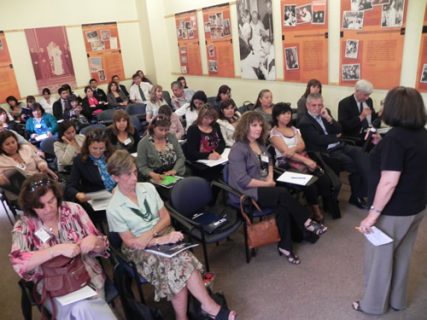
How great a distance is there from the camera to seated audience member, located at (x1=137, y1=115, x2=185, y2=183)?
3527 millimetres

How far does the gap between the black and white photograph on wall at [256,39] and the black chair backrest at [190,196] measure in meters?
3.46

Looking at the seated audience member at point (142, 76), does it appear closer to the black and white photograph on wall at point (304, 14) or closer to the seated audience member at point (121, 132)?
the black and white photograph on wall at point (304, 14)

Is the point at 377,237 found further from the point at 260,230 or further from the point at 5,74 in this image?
the point at 5,74

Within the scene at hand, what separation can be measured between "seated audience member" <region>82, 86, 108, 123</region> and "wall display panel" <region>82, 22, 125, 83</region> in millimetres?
880

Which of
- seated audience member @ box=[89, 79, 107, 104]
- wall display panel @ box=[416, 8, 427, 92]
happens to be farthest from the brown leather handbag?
seated audience member @ box=[89, 79, 107, 104]

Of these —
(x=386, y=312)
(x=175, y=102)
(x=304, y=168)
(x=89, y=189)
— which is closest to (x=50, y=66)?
(x=175, y=102)

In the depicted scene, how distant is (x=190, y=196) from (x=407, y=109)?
1.69 meters

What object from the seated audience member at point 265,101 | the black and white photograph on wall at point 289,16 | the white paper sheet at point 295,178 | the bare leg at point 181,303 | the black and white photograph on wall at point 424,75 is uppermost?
the black and white photograph on wall at point 289,16

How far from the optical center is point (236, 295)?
2691 mm

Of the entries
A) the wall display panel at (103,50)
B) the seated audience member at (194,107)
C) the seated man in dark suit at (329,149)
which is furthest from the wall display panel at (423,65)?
the wall display panel at (103,50)

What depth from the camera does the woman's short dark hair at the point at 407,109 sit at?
1850 millimetres

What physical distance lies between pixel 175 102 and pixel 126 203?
4130mm

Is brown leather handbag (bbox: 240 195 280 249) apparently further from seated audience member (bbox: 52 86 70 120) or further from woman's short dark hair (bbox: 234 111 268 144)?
seated audience member (bbox: 52 86 70 120)

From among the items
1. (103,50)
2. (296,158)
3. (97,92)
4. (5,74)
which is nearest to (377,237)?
(296,158)
